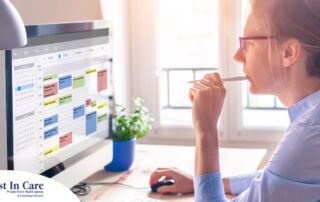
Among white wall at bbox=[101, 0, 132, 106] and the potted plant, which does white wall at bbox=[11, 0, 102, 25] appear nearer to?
white wall at bbox=[101, 0, 132, 106]

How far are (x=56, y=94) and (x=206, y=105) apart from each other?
15.7 inches

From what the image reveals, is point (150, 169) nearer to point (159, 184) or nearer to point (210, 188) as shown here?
point (159, 184)

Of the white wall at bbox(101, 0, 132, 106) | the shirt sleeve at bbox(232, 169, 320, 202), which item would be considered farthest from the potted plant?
the shirt sleeve at bbox(232, 169, 320, 202)

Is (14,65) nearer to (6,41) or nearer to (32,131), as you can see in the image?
(32,131)

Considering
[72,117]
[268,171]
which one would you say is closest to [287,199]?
[268,171]

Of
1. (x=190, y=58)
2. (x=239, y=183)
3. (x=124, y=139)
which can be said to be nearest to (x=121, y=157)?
(x=124, y=139)

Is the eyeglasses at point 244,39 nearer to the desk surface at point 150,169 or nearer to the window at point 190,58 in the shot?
the desk surface at point 150,169

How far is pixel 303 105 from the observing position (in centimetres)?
115

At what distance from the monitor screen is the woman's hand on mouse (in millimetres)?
221

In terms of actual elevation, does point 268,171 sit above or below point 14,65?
below

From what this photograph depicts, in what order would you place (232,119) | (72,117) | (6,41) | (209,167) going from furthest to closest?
(232,119)
(72,117)
(209,167)
(6,41)

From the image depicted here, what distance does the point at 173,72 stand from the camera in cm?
298

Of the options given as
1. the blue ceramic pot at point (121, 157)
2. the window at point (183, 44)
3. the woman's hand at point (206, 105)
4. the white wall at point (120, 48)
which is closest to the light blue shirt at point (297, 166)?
the woman's hand at point (206, 105)

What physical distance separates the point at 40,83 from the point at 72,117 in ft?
0.68
